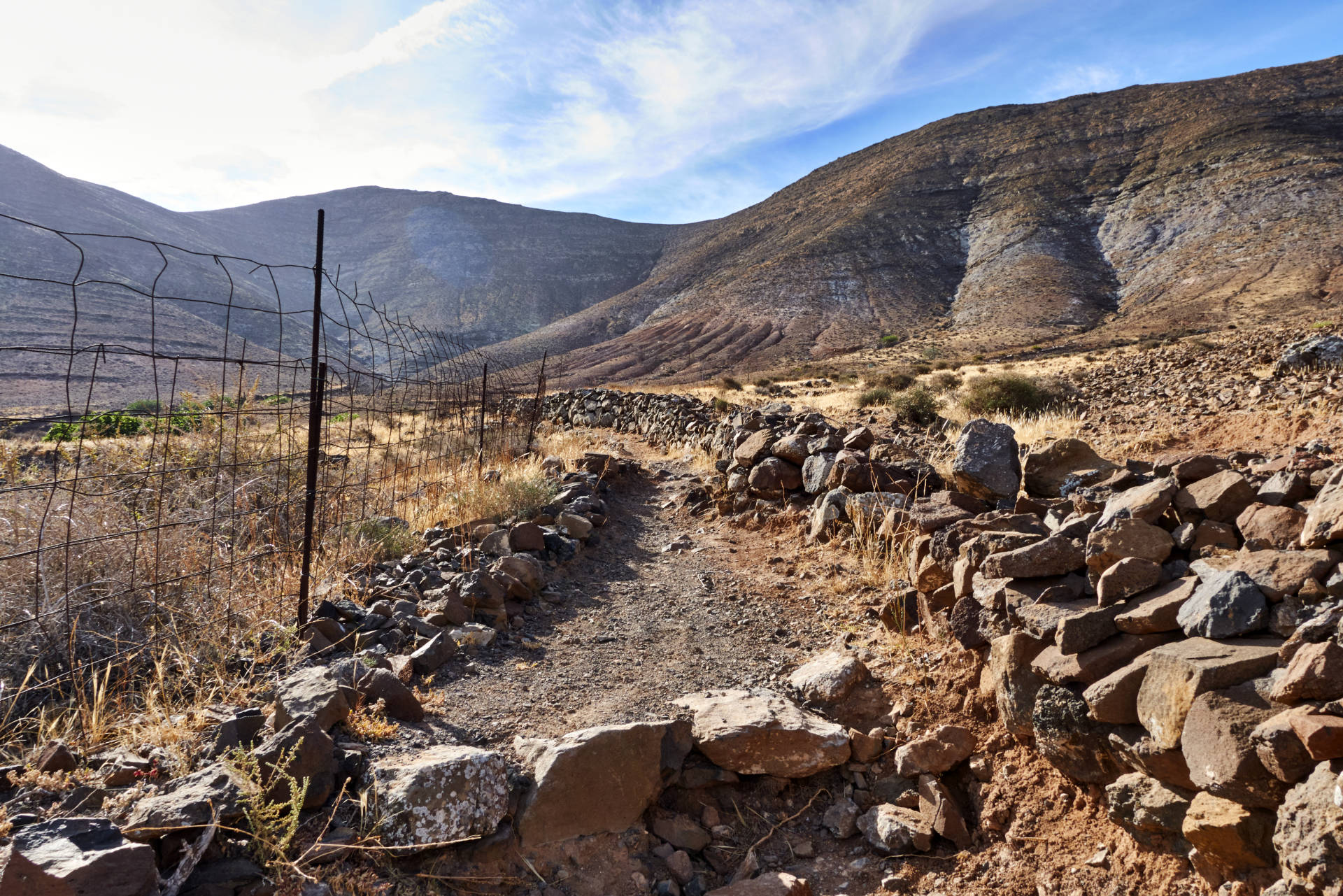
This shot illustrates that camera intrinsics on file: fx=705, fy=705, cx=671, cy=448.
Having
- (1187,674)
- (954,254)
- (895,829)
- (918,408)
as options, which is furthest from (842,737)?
(954,254)

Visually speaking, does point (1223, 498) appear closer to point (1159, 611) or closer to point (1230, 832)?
point (1159, 611)

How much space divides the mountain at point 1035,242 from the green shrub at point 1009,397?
19.7 metres

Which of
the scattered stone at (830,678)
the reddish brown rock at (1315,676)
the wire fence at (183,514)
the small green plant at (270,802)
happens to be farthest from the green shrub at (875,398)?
the small green plant at (270,802)

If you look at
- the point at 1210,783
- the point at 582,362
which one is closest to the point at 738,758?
the point at 1210,783

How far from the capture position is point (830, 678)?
3.85m

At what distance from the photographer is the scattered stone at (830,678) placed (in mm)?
3785

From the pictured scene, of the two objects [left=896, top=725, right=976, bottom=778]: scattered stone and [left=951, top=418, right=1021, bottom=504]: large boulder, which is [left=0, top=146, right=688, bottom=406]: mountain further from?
[left=896, top=725, right=976, bottom=778]: scattered stone

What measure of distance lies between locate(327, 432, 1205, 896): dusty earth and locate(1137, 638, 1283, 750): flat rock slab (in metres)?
0.46

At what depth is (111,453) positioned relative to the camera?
271 inches

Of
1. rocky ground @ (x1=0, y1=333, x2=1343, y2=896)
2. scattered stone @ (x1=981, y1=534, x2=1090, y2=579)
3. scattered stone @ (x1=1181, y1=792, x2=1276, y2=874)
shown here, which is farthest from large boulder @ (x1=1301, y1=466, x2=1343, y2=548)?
scattered stone @ (x1=1181, y1=792, x2=1276, y2=874)

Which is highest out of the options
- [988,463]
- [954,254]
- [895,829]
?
[954,254]

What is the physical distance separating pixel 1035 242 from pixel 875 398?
37.5 metres

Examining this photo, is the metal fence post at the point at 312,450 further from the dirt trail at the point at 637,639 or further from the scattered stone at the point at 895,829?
the scattered stone at the point at 895,829

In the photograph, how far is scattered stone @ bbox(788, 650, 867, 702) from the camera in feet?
12.4
